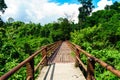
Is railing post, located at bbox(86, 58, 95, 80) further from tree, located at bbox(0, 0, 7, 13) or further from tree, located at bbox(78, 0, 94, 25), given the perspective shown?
tree, located at bbox(78, 0, 94, 25)

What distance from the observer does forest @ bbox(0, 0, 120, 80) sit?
488 inches

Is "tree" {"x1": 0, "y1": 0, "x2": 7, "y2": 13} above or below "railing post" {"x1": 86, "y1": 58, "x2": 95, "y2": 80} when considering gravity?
above

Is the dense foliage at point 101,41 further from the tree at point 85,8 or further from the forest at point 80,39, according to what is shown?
the tree at point 85,8

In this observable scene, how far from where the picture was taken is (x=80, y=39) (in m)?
24.4

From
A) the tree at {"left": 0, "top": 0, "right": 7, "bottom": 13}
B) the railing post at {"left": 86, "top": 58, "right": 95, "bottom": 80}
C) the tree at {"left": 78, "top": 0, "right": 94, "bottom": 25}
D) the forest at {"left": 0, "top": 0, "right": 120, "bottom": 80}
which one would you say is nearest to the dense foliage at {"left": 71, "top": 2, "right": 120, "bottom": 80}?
the forest at {"left": 0, "top": 0, "right": 120, "bottom": 80}

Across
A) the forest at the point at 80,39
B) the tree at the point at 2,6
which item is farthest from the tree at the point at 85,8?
the tree at the point at 2,6

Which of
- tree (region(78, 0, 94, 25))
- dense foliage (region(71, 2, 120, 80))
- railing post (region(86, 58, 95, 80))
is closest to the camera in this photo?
railing post (region(86, 58, 95, 80))

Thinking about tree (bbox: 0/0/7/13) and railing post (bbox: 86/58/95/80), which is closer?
railing post (bbox: 86/58/95/80)

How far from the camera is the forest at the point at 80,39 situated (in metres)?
12.4

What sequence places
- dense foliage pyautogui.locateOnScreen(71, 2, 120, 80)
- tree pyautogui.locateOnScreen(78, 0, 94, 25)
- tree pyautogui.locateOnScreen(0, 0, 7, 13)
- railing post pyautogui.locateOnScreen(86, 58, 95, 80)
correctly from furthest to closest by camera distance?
1. tree pyautogui.locateOnScreen(78, 0, 94, 25)
2. tree pyautogui.locateOnScreen(0, 0, 7, 13)
3. dense foliage pyautogui.locateOnScreen(71, 2, 120, 80)
4. railing post pyautogui.locateOnScreen(86, 58, 95, 80)

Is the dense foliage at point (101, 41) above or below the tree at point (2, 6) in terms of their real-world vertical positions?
below

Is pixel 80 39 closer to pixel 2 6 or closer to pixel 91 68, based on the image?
pixel 91 68

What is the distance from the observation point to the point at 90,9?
9644cm

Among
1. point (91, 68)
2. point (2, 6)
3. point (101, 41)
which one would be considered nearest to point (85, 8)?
point (2, 6)
